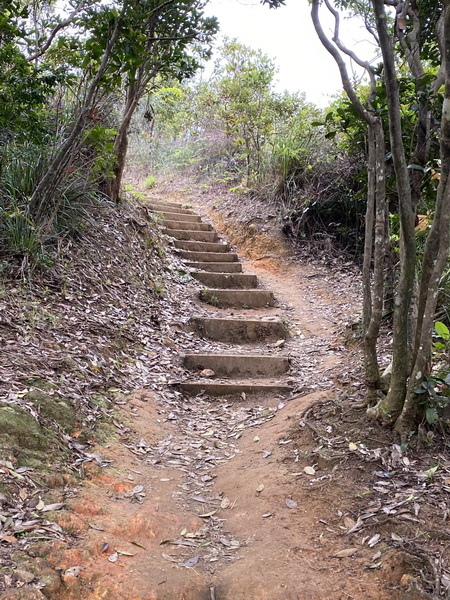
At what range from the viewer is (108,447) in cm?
323

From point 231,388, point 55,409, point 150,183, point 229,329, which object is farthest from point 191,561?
point 150,183

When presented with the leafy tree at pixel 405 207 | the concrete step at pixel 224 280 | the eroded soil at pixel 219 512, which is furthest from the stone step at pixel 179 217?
the leafy tree at pixel 405 207

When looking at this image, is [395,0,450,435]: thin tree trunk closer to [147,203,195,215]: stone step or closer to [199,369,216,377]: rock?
[199,369,216,377]: rock

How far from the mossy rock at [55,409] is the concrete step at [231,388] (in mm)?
1553

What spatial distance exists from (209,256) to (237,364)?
355cm

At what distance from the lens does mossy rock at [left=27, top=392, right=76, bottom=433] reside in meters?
3.06

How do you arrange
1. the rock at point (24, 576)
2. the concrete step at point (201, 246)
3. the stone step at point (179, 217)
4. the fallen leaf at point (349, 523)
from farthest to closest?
the stone step at point (179, 217), the concrete step at point (201, 246), the fallen leaf at point (349, 523), the rock at point (24, 576)

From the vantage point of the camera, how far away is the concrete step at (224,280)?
758cm

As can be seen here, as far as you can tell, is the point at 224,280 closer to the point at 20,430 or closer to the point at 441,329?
the point at 441,329

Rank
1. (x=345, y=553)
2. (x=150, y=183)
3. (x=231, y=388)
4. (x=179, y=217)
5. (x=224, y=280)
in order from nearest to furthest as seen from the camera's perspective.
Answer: (x=345, y=553) < (x=231, y=388) < (x=224, y=280) < (x=179, y=217) < (x=150, y=183)

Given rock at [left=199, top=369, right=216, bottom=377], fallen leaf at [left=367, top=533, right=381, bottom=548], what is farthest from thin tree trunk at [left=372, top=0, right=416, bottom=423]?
rock at [left=199, top=369, right=216, bottom=377]

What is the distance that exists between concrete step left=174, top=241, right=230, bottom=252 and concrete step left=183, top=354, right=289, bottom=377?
3688 mm

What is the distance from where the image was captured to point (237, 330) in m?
6.05

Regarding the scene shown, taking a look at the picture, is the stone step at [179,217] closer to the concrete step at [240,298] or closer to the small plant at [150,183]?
the concrete step at [240,298]
